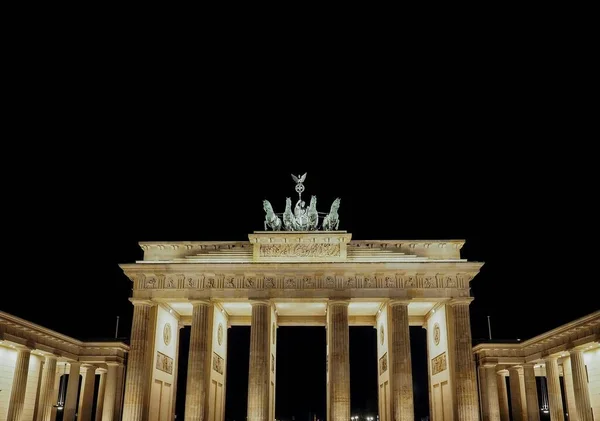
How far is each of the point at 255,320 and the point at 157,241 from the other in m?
8.72

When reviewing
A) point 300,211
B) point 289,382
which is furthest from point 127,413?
point 289,382

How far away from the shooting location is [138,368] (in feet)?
110

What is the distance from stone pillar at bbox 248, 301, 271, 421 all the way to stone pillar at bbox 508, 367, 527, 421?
58.9 feet

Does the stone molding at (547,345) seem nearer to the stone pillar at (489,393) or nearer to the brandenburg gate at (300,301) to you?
the stone pillar at (489,393)

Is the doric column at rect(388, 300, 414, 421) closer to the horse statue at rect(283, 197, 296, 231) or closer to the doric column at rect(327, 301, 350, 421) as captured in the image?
the doric column at rect(327, 301, 350, 421)

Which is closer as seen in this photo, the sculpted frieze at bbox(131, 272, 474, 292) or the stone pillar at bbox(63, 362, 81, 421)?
the sculpted frieze at bbox(131, 272, 474, 292)

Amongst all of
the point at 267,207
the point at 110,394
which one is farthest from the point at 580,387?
the point at 110,394

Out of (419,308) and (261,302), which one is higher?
(419,308)

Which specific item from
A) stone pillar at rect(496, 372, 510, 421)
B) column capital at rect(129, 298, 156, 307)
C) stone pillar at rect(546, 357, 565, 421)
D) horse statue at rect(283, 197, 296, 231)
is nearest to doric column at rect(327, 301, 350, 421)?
horse statue at rect(283, 197, 296, 231)

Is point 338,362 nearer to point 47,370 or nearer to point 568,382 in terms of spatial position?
point 568,382

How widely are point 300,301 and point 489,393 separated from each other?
46.4 feet

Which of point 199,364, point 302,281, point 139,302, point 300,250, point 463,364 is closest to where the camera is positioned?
point 463,364

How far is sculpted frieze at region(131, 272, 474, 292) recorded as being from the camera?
35000 millimetres

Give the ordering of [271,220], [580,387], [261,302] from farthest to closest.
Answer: [271,220], [261,302], [580,387]
